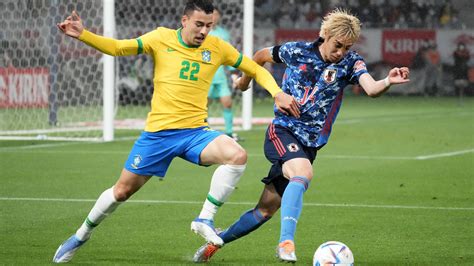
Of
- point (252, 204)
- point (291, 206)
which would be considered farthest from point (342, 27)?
point (252, 204)

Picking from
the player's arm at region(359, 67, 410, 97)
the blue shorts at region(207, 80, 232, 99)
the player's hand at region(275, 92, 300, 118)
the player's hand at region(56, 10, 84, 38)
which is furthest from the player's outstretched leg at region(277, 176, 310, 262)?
the blue shorts at region(207, 80, 232, 99)

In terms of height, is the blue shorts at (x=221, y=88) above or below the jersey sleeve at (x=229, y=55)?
below

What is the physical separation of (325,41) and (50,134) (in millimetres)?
11384

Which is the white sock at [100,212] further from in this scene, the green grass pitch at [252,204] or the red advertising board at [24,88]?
the red advertising board at [24,88]

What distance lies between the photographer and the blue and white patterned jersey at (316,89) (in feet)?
24.2

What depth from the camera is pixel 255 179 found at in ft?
41.1

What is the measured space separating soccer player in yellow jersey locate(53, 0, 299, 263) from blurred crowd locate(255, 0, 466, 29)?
88.3 ft

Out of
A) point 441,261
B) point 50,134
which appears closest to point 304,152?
point 441,261

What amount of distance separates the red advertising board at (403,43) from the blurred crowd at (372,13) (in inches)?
22.5

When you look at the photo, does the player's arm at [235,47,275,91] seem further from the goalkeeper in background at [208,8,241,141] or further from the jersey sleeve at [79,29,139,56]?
the goalkeeper in background at [208,8,241,141]

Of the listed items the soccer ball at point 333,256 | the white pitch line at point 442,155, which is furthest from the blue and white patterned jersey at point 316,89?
the white pitch line at point 442,155

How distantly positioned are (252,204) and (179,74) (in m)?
3.15

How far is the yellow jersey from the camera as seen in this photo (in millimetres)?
7492

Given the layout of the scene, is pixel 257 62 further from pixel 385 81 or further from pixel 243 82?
pixel 385 81
